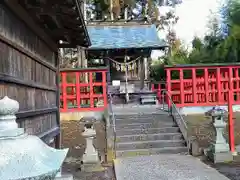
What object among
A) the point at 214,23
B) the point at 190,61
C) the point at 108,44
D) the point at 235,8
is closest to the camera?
the point at 108,44

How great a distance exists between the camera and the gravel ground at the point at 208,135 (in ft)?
Answer: 21.7

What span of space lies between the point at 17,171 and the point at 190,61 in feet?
72.1

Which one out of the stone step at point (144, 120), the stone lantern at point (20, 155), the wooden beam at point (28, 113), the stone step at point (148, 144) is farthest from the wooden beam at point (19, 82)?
the stone step at point (144, 120)

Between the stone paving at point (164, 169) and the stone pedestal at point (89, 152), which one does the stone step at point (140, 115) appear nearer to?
the stone paving at point (164, 169)

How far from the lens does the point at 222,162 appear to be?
745 centimetres

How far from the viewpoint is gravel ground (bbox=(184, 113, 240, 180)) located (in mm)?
6600

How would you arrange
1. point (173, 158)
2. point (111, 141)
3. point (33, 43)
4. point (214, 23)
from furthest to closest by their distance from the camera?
point (214, 23) → point (111, 141) → point (173, 158) → point (33, 43)

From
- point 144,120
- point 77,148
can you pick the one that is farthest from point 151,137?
point 77,148

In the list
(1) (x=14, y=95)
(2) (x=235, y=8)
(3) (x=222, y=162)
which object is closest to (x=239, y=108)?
(3) (x=222, y=162)

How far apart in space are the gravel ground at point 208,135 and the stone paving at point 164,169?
0.80 ft

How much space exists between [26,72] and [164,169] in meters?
3.85

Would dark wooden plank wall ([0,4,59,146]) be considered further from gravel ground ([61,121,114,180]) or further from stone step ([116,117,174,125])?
stone step ([116,117,174,125])

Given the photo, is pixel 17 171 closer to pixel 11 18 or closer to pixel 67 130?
pixel 11 18

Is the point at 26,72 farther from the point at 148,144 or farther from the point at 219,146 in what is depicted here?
the point at 148,144
